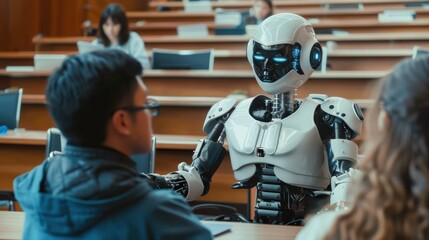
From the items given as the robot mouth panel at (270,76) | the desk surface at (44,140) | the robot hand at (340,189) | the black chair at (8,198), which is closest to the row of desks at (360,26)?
the desk surface at (44,140)

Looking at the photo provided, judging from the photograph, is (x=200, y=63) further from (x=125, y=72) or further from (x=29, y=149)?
(x=125, y=72)

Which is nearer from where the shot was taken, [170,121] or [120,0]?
[170,121]

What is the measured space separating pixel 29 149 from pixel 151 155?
1.21 m

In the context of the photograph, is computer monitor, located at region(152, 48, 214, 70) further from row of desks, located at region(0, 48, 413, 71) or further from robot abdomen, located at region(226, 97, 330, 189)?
robot abdomen, located at region(226, 97, 330, 189)

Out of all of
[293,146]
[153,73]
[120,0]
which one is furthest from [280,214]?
[120,0]

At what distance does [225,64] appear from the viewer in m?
5.75

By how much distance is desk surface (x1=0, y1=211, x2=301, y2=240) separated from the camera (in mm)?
1898

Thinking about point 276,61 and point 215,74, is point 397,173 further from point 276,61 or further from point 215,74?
point 215,74

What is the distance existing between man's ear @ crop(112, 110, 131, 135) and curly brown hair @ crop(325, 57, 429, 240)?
528mm

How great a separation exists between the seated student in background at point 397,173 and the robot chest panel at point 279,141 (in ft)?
4.42

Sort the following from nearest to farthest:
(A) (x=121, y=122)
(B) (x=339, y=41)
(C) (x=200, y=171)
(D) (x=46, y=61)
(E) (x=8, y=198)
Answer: (A) (x=121, y=122) → (C) (x=200, y=171) → (E) (x=8, y=198) → (D) (x=46, y=61) → (B) (x=339, y=41)

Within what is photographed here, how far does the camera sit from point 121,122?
144 cm

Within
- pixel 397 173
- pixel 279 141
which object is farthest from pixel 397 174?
pixel 279 141

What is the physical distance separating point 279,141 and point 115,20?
3.40 meters
